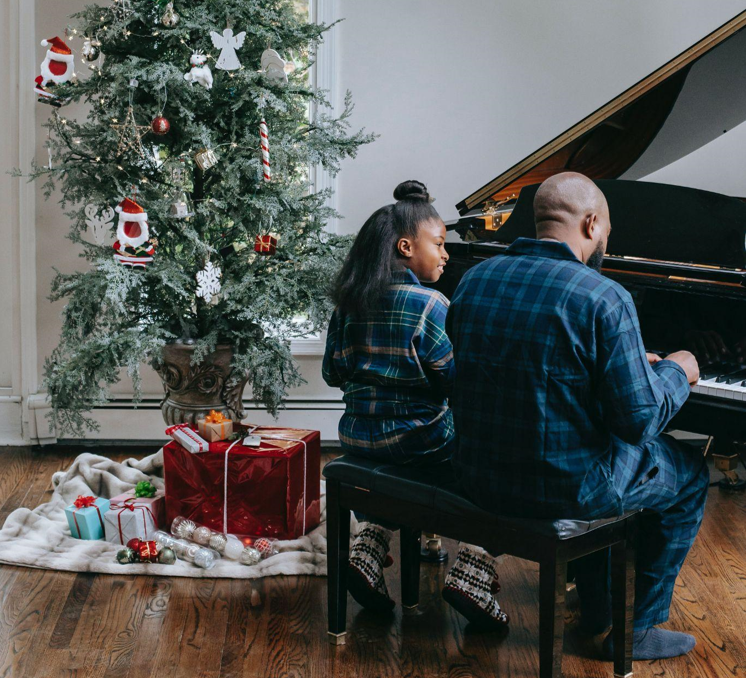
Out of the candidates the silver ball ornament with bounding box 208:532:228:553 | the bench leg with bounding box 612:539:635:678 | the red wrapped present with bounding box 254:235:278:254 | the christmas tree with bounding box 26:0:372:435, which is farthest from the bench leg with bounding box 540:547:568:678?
the red wrapped present with bounding box 254:235:278:254

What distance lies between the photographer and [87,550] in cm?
271

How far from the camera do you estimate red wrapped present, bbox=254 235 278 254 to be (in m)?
2.93

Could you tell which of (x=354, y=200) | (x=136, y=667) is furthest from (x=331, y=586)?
(x=354, y=200)

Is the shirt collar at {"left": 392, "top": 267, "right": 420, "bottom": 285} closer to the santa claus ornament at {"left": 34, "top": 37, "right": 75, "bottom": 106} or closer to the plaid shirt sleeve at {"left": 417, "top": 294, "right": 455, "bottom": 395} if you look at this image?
the plaid shirt sleeve at {"left": 417, "top": 294, "right": 455, "bottom": 395}

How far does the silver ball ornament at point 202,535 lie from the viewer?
2.72 metres

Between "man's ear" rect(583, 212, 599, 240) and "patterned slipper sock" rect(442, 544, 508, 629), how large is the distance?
35.5 inches

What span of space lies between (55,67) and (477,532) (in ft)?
7.08

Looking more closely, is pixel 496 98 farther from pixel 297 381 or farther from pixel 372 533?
pixel 372 533

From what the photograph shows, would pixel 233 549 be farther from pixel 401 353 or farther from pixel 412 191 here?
pixel 412 191

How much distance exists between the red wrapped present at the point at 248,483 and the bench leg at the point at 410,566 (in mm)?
523

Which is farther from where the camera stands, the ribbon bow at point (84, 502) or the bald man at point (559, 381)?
the ribbon bow at point (84, 502)

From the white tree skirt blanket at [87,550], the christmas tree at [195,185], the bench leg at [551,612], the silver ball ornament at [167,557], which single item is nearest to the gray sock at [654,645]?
the bench leg at [551,612]

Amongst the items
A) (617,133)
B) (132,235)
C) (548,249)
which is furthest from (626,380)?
(132,235)

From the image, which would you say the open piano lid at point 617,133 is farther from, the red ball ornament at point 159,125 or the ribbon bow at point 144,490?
the ribbon bow at point 144,490
